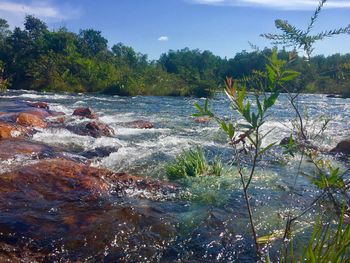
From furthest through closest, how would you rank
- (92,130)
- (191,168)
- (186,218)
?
(92,130) < (191,168) < (186,218)

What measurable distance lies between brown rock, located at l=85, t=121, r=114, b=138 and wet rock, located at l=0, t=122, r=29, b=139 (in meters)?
1.72

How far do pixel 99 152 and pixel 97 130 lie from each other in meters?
2.66

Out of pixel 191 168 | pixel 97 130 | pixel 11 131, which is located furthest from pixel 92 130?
pixel 191 168

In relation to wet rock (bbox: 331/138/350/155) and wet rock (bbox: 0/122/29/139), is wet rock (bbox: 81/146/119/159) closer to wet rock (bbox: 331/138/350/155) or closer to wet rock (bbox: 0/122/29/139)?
wet rock (bbox: 0/122/29/139)

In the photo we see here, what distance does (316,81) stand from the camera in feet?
8.62

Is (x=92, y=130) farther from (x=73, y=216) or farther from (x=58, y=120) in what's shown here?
(x=73, y=216)

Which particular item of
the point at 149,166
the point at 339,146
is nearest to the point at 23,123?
the point at 149,166

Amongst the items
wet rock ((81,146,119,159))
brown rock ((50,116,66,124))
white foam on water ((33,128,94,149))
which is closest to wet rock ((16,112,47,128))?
white foam on water ((33,128,94,149))

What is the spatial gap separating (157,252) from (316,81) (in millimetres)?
2142

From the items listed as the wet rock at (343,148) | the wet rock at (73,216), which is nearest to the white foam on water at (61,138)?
the wet rock at (73,216)

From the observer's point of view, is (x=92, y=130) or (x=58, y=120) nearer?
(x=92, y=130)

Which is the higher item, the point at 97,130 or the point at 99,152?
the point at 97,130

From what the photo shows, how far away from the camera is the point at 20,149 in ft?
22.1

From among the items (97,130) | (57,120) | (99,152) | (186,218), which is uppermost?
(57,120)
